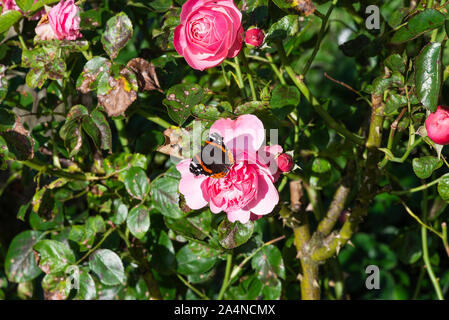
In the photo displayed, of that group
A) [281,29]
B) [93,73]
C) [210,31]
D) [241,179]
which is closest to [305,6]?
[281,29]

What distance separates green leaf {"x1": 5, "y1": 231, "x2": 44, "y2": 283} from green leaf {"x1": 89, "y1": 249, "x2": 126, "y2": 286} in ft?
0.64

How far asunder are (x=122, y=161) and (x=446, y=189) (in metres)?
0.59

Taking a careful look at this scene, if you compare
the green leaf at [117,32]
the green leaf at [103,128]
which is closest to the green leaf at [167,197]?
the green leaf at [103,128]

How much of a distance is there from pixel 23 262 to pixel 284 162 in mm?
710

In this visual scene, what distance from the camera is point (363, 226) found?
1.71 metres

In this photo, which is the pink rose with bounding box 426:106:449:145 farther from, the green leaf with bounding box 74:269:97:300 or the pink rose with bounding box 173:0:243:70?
the green leaf with bounding box 74:269:97:300

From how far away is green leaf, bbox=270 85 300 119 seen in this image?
2.37 feet

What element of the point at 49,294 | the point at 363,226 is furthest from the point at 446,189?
the point at 363,226

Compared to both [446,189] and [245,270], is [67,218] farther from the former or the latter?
[446,189]

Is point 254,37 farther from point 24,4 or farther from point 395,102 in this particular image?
point 24,4

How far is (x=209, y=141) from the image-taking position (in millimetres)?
688

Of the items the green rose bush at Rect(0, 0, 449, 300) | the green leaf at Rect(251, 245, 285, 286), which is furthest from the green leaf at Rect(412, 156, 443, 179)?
the green leaf at Rect(251, 245, 285, 286)

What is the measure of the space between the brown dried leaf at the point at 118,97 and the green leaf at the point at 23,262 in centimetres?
44

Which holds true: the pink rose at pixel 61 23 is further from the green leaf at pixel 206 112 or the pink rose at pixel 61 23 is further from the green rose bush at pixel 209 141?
the green leaf at pixel 206 112
